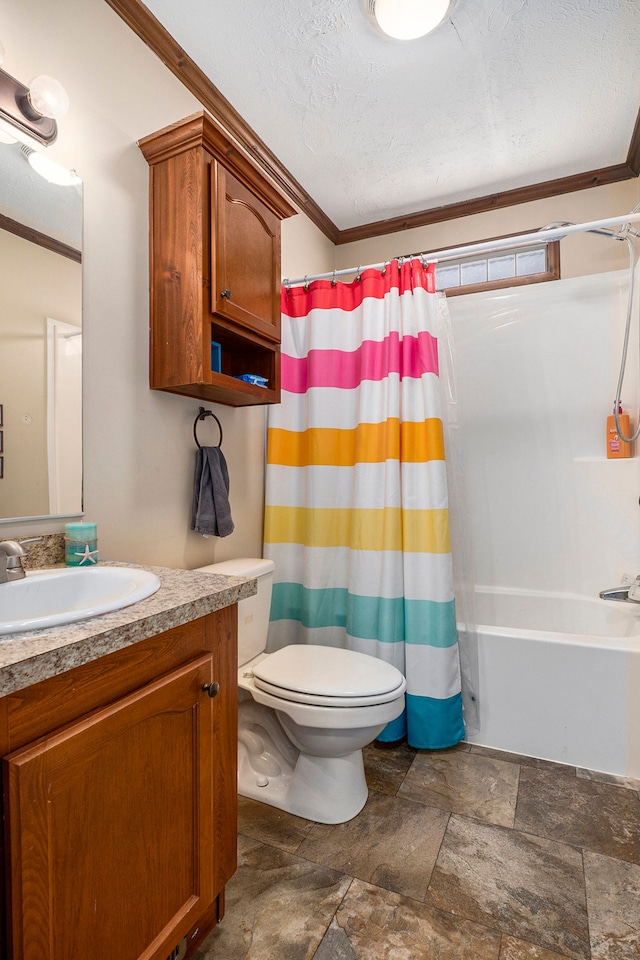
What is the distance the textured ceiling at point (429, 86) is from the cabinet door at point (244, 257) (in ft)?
1.58

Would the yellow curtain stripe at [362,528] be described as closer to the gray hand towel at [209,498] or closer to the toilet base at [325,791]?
the gray hand towel at [209,498]

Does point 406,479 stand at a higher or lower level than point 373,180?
lower

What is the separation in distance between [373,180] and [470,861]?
2.67 m

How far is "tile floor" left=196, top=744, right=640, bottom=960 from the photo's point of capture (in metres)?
1.17

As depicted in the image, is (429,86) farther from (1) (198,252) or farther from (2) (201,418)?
(2) (201,418)

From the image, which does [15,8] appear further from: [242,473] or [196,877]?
[196,877]

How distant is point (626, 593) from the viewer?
222cm

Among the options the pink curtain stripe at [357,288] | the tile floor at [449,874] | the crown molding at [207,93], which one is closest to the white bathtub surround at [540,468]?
the tile floor at [449,874]

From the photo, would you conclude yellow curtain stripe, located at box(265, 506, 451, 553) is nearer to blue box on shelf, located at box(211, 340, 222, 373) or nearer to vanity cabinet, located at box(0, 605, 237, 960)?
blue box on shelf, located at box(211, 340, 222, 373)

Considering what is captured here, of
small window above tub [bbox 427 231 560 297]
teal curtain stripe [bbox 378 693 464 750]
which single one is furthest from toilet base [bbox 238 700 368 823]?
small window above tub [bbox 427 231 560 297]

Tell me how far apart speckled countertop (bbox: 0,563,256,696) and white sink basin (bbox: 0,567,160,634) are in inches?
0.8

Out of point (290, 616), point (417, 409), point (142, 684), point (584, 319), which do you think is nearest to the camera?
point (142, 684)

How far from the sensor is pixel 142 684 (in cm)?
90

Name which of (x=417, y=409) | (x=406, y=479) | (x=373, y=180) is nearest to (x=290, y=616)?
(x=406, y=479)
